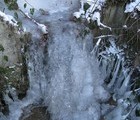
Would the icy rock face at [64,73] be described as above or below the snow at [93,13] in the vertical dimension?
below

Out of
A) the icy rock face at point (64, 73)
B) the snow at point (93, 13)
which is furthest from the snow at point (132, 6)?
the icy rock face at point (64, 73)

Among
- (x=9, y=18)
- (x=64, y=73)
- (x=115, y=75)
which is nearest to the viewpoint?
(x=9, y=18)

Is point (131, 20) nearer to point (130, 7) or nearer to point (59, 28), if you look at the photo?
point (130, 7)

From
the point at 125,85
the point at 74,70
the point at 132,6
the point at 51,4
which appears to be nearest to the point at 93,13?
the point at 132,6

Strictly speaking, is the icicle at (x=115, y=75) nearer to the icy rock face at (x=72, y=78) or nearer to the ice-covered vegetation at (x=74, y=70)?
the ice-covered vegetation at (x=74, y=70)

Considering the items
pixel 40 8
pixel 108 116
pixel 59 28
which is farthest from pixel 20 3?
pixel 108 116

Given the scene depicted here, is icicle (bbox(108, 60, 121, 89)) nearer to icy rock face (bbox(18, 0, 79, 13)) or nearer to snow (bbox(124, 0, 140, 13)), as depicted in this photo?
snow (bbox(124, 0, 140, 13))

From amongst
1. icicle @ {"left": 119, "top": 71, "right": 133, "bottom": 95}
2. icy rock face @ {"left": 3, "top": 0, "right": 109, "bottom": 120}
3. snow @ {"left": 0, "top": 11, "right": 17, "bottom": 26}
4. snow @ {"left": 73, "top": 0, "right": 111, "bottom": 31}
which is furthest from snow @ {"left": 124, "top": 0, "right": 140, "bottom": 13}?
snow @ {"left": 0, "top": 11, "right": 17, "bottom": 26}

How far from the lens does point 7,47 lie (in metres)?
3.66

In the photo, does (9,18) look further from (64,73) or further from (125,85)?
(125,85)

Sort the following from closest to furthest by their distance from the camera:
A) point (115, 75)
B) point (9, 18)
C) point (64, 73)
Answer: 1. point (9, 18)
2. point (64, 73)
3. point (115, 75)

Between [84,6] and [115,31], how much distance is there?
1.45ft

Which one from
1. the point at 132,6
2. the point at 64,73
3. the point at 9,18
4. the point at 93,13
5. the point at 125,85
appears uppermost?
the point at 132,6

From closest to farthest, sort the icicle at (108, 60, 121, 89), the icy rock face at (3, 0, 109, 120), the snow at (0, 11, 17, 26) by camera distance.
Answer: the snow at (0, 11, 17, 26) → the icy rock face at (3, 0, 109, 120) → the icicle at (108, 60, 121, 89)
